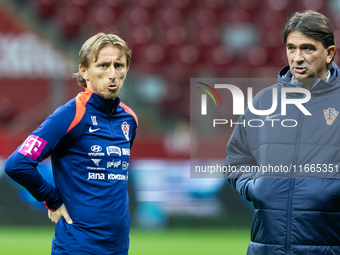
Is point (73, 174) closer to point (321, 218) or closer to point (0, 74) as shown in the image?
point (321, 218)

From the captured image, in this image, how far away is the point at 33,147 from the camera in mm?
2303

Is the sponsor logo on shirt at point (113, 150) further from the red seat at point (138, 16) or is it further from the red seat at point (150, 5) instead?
the red seat at point (150, 5)

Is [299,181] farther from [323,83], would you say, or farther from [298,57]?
[298,57]

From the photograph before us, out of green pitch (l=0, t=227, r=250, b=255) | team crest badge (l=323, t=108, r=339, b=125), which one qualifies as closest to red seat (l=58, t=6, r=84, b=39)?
green pitch (l=0, t=227, r=250, b=255)

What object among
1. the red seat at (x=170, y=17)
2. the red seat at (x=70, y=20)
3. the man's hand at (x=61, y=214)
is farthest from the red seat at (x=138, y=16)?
the man's hand at (x=61, y=214)

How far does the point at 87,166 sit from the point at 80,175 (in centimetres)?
5

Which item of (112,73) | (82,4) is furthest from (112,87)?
(82,4)

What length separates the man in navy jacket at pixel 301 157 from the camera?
2055 mm

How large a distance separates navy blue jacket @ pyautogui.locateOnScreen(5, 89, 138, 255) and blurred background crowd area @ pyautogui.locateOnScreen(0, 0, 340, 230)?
3995 millimetres

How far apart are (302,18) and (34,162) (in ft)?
4.48

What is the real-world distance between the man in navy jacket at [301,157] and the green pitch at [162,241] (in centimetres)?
343

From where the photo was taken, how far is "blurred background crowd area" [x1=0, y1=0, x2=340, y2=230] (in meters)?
6.50

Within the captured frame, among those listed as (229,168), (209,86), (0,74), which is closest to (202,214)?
(209,86)

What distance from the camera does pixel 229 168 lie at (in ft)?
7.91
